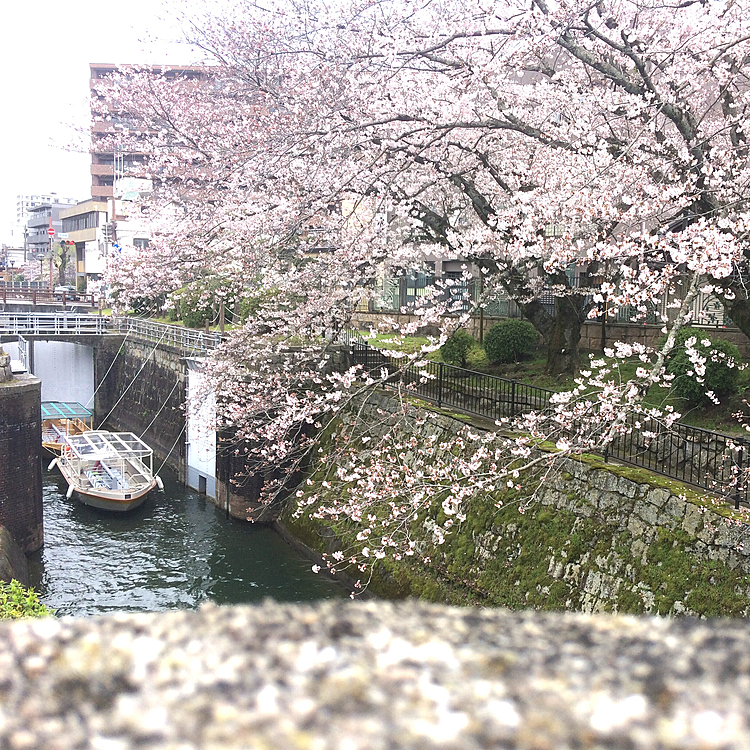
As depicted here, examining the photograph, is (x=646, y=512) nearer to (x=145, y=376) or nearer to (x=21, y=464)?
(x=21, y=464)

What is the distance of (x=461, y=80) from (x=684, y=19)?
4.24 m

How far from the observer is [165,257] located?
14.5 m

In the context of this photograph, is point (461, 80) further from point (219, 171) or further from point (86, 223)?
point (86, 223)

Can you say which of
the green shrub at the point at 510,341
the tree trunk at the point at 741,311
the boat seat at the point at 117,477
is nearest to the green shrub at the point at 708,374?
the tree trunk at the point at 741,311

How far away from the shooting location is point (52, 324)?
34750mm

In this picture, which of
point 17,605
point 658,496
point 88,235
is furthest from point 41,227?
point 658,496

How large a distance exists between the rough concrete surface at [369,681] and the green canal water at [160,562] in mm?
13519

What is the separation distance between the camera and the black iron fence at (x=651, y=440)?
9766 mm

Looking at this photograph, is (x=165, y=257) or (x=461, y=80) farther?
(x=165, y=257)

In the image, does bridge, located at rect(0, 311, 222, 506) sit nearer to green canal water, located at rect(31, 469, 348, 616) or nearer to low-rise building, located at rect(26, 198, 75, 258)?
green canal water, located at rect(31, 469, 348, 616)

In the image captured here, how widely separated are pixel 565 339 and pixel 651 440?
594 cm

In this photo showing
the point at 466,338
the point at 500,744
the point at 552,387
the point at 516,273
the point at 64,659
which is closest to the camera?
the point at 500,744

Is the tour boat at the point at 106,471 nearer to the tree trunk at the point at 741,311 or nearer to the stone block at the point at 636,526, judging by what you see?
the stone block at the point at 636,526

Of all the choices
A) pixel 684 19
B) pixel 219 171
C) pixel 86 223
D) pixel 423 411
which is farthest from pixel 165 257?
pixel 86 223
